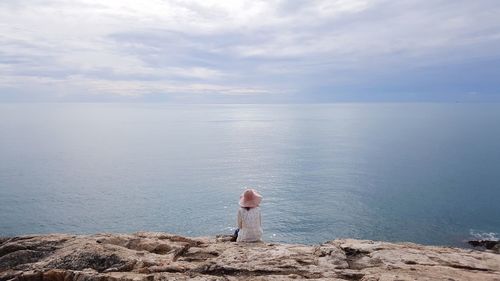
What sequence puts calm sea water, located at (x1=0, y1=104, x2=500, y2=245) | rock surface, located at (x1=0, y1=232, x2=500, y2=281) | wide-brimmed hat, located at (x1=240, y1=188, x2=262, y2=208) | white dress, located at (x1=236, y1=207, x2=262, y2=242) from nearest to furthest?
1. rock surface, located at (x1=0, y1=232, x2=500, y2=281)
2. white dress, located at (x1=236, y1=207, x2=262, y2=242)
3. wide-brimmed hat, located at (x1=240, y1=188, x2=262, y2=208)
4. calm sea water, located at (x1=0, y1=104, x2=500, y2=245)

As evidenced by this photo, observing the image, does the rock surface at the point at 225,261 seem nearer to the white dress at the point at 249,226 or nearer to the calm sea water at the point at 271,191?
the white dress at the point at 249,226

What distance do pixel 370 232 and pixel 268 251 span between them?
6579cm

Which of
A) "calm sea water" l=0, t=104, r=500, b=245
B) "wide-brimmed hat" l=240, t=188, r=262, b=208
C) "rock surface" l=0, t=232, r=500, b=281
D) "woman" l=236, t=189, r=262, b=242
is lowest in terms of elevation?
"calm sea water" l=0, t=104, r=500, b=245

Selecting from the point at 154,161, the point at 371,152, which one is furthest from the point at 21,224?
the point at 371,152

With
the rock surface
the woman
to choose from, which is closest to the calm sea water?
the woman

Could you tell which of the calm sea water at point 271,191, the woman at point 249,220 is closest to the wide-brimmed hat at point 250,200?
the woman at point 249,220

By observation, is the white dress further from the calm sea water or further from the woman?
the calm sea water

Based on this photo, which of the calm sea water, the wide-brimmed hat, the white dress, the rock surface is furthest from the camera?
the calm sea water

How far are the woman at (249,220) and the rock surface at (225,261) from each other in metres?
0.80

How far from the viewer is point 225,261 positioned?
13281 millimetres

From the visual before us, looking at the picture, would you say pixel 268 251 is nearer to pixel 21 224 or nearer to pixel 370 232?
pixel 370 232

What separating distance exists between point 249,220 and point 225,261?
356 cm

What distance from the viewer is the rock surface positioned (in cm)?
1228

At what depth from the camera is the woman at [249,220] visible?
16578 millimetres
